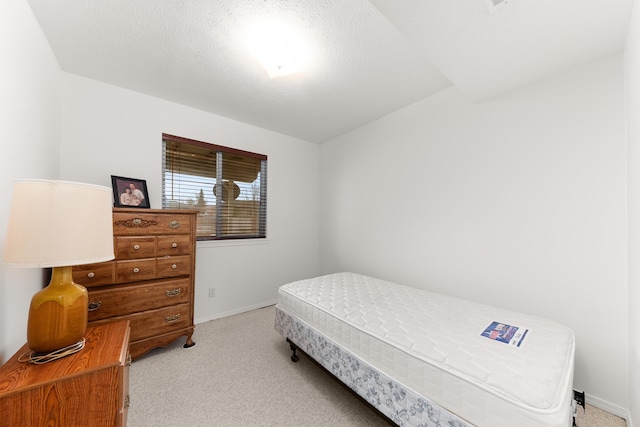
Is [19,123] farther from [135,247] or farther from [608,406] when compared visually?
[608,406]

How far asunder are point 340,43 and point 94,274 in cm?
256

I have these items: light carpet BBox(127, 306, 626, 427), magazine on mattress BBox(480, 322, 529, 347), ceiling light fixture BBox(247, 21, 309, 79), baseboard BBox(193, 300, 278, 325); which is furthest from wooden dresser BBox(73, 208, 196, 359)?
magazine on mattress BBox(480, 322, 529, 347)

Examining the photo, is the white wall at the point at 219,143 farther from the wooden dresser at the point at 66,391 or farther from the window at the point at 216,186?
the wooden dresser at the point at 66,391

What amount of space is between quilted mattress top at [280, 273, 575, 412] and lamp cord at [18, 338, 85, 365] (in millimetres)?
1355

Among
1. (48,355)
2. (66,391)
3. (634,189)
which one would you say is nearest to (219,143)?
(48,355)

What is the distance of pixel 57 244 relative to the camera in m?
0.95

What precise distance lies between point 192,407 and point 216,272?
1549mm

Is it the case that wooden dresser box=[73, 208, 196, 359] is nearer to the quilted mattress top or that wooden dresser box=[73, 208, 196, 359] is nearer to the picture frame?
the picture frame

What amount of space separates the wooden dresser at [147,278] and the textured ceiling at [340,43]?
49.0 inches

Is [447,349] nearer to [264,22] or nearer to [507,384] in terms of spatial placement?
[507,384]

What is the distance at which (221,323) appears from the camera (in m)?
2.87

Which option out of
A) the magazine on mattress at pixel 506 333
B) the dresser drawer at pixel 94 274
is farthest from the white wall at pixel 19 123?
the magazine on mattress at pixel 506 333

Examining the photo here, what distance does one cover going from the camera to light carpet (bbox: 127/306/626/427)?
1523 millimetres

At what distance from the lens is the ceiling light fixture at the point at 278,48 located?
1.65 metres
